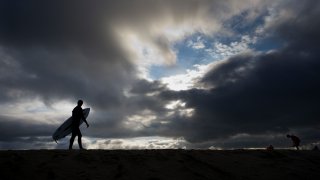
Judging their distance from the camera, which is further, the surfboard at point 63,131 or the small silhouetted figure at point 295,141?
the small silhouetted figure at point 295,141

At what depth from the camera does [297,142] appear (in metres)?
20.9

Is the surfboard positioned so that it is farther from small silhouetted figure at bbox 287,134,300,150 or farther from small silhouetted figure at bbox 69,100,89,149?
small silhouetted figure at bbox 287,134,300,150
